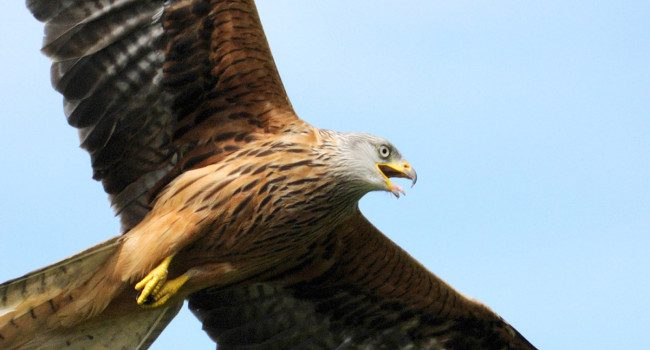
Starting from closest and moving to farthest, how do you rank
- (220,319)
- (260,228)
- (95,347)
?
(260,228) → (95,347) → (220,319)

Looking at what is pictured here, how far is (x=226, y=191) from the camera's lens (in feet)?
35.3

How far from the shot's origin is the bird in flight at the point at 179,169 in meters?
10.7

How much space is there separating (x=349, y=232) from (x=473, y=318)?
1978mm

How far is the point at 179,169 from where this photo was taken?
1137 cm

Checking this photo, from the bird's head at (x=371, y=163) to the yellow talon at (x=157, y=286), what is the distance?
1.89 m

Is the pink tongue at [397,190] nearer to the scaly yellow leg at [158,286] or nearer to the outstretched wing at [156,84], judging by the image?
the outstretched wing at [156,84]

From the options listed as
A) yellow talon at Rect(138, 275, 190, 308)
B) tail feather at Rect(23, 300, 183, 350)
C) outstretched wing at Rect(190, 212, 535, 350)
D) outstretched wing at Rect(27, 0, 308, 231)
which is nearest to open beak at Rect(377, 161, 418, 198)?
outstretched wing at Rect(27, 0, 308, 231)

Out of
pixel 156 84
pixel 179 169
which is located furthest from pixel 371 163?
pixel 156 84

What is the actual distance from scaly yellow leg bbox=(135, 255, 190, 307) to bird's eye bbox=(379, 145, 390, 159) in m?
2.22

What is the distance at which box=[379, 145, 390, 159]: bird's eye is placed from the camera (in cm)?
1104

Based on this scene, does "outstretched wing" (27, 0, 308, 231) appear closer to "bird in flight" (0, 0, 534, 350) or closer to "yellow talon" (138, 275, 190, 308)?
"bird in flight" (0, 0, 534, 350)

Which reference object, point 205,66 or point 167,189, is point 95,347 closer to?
point 167,189

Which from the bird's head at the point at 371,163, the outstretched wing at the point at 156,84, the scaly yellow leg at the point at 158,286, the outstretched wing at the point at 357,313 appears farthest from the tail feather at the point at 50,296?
the bird's head at the point at 371,163

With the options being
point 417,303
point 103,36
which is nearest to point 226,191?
point 103,36
